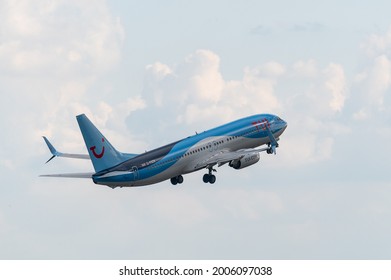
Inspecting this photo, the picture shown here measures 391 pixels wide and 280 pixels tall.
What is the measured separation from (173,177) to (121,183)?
12902mm

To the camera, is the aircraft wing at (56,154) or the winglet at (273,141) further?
the winglet at (273,141)

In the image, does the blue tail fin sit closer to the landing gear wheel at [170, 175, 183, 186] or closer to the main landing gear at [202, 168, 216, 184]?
the landing gear wheel at [170, 175, 183, 186]

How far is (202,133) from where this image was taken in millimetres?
141875

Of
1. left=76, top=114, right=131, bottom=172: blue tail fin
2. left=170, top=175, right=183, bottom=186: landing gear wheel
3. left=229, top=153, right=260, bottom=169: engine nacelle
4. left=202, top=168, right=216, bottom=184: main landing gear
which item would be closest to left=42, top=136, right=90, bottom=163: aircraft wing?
left=170, top=175, right=183, bottom=186: landing gear wheel

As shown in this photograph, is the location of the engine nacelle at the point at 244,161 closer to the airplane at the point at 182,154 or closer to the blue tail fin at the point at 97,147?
the airplane at the point at 182,154

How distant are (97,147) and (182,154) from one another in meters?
13.1

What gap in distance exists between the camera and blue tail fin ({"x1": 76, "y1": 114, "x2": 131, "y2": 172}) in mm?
127562

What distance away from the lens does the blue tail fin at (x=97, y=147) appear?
12756cm

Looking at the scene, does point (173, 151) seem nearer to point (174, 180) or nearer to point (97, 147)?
point (174, 180)

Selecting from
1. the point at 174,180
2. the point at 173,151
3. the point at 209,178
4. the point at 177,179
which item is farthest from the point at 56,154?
the point at 209,178

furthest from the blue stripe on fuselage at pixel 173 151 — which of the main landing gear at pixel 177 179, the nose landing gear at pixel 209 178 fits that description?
the main landing gear at pixel 177 179

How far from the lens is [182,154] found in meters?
138

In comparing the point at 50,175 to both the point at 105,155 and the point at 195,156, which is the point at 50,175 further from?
the point at 195,156
